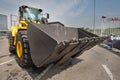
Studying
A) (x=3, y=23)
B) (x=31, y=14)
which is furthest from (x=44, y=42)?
(x=3, y=23)

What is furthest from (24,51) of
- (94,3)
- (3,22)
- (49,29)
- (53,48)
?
(3,22)

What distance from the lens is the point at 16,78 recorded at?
4.60m

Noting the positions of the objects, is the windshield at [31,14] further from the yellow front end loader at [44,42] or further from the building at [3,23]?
the building at [3,23]

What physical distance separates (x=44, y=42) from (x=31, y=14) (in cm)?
441

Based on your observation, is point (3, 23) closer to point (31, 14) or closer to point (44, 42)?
point (31, 14)

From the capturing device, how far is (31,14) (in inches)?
313

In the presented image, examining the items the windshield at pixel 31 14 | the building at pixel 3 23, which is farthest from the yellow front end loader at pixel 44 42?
the building at pixel 3 23

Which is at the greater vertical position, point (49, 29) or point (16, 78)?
point (49, 29)

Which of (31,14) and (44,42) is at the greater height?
(31,14)

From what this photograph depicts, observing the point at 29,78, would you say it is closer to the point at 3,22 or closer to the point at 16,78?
the point at 16,78

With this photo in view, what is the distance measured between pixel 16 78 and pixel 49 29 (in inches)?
98.1

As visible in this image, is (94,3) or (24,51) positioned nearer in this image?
(24,51)

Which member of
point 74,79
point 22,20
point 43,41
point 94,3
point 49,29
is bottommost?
point 74,79

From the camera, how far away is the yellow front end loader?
154 inches
